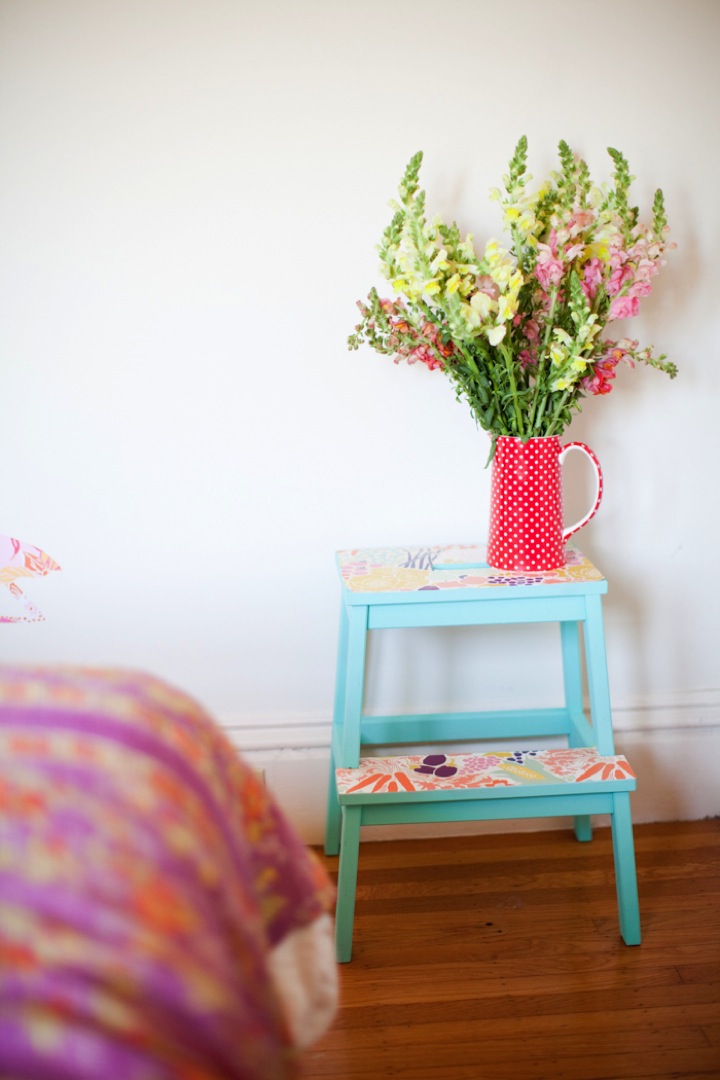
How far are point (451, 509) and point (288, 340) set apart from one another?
18.0 inches

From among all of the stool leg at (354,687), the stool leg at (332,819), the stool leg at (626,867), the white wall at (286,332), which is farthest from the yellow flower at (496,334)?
the stool leg at (332,819)

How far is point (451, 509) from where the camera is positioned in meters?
1.96

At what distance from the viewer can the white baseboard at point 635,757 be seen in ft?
6.60

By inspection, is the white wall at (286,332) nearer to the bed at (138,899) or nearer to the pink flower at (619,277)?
the pink flower at (619,277)

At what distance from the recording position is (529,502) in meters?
1.68

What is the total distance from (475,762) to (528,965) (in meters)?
0.33

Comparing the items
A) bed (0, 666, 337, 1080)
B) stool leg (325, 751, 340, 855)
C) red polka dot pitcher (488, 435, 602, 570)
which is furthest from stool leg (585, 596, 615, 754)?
bed (0, 666, 337, 1080)

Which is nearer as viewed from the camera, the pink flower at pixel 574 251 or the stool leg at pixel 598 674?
the pink flower at pixel 574 251

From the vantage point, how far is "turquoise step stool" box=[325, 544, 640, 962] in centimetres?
161

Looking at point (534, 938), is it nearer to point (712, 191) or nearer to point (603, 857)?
point (603, 857)

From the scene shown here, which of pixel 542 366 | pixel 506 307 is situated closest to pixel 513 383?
pixel 542 366

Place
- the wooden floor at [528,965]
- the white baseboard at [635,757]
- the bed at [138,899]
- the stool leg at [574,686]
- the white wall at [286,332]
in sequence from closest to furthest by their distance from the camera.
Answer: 1. the bed at [138,899]
2. the wooden floor at [528,965]
3. the white wall at [286,332]
4. the stool leg at [574,686]
5. the white baseboard at [635,757]

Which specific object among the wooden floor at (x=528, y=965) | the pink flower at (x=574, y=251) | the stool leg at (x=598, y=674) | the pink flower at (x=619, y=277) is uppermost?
the pink flower at (x=574, y=251)

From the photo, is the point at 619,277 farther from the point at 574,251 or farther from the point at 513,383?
the point at 513,383
